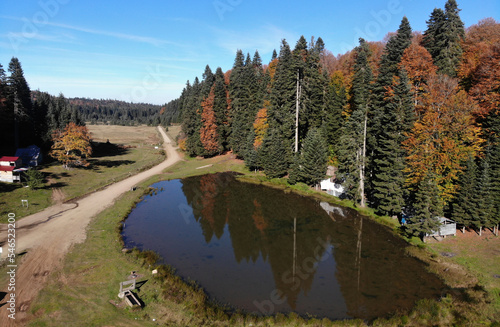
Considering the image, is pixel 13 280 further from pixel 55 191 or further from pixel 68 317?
pixel 55 191

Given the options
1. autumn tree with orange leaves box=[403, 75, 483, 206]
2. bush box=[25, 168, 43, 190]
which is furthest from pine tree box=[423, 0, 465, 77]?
bush box=[25, 168, 43, 190]

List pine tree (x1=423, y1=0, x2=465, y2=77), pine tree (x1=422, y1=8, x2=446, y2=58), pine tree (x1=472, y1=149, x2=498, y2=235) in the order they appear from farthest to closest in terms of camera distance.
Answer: pine tree (x1=422, y1=8, x2=446, y2=58) < pine tree (x1=423, y1=0, x2=465, y2=77) < pine tree (x1=472, y1=149, x2=498, y2=235)

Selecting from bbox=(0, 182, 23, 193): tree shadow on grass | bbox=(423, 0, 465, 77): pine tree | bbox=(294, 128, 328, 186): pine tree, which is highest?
bbox=(423, 0, 465, 77): pine tree

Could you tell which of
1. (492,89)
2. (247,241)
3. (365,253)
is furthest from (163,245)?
(492,89)

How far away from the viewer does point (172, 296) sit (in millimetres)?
19031

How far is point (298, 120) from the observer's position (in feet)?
171

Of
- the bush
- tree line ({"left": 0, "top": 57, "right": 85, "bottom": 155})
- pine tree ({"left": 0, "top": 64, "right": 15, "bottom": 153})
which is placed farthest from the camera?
tree line ({"left": 0, "top": 57, "right": 85, "bottom": 155})

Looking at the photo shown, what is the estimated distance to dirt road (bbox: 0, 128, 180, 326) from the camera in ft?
60.3

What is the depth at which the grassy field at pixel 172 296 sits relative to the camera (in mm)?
16812

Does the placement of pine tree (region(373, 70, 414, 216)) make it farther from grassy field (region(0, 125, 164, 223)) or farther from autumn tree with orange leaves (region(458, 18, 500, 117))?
grassy field (region(0, 125, 164, 223))

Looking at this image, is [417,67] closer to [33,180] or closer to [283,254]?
[283,254]

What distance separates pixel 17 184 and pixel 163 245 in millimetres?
28934

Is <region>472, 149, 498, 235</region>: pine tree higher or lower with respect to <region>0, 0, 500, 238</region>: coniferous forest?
lower

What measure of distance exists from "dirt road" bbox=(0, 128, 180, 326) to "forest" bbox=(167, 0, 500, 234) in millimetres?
Answer: 29544
